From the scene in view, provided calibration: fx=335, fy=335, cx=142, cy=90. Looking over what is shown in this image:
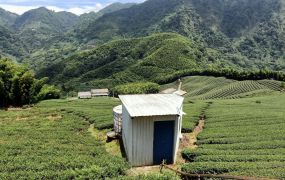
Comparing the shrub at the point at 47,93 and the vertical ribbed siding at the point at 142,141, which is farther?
the shrub at the point at 47,93

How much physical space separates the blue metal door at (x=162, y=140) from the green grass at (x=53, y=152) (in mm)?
2262

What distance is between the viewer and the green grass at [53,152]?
17469 mm

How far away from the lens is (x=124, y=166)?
18.7 meters

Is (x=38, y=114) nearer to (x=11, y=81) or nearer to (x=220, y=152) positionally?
(x=11, y=81)

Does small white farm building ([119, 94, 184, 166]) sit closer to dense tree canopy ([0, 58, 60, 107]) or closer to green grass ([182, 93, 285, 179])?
green grass ([182, 93, 285, 179])

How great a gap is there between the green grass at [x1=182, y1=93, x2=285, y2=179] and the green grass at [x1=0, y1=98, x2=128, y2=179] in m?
5.08

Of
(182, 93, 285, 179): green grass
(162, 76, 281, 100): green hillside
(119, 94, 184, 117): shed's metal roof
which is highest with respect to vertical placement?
(119, 94, 184, 117): shed's metal roof

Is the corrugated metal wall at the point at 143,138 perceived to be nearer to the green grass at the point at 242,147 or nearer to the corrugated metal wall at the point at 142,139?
the corrugated metal wall at the point at 142,139

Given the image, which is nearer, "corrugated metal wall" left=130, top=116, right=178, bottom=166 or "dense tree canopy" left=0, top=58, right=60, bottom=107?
"corrugated metal wall" left=130, top=116, right=178, bottom=166

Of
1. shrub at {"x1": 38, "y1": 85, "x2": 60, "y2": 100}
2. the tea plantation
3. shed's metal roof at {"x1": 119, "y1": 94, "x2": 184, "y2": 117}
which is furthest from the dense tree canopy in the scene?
shed's metal roof at {"x1": 119, "y1": 94, "x2": 184, "y2": 117}

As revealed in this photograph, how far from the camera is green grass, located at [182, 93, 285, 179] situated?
18.0 meters

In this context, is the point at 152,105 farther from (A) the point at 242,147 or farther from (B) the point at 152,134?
(A) the point at 242,147

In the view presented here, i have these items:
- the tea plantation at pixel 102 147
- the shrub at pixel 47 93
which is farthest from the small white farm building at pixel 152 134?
the shrub at pixel 47 93

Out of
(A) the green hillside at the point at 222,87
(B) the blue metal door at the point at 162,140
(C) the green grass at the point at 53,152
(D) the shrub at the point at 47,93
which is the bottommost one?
(A) the green hillside at the point at 222,87
